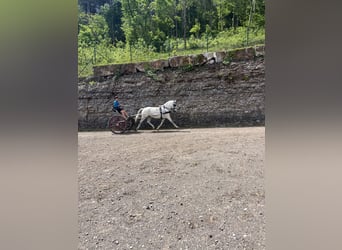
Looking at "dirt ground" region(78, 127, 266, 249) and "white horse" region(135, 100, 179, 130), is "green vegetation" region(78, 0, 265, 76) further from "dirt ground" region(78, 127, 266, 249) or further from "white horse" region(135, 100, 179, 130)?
"dirt ground" region(78, 127, 266, 249)

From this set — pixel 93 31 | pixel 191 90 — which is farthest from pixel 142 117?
pixel 93 31

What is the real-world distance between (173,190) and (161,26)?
142cm

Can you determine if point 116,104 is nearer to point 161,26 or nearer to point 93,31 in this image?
point 93,31

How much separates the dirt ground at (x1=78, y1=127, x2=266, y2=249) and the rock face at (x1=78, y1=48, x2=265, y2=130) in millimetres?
160

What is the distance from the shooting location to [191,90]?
2285 mm

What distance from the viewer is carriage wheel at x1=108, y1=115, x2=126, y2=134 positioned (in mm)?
2189

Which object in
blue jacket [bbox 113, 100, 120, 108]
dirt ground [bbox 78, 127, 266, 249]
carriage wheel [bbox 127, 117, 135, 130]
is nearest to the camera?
dirt ground [bbox 78, 127, 266, 249]

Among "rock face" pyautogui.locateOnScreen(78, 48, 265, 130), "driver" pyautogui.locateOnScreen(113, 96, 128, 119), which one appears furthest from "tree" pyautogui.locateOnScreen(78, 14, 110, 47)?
"driver" pyautogui.locateOnScreen(113, 96, 128, 119)

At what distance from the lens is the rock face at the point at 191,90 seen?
2.16 metres

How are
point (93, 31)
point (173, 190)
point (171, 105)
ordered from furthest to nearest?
point (171, 105) < point (93, 31) < point (173, 190)

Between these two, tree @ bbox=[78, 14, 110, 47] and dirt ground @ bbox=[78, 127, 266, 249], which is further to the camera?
tree @ bbox=[78, 14, 110, 47]

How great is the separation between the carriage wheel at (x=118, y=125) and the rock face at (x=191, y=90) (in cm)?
8
